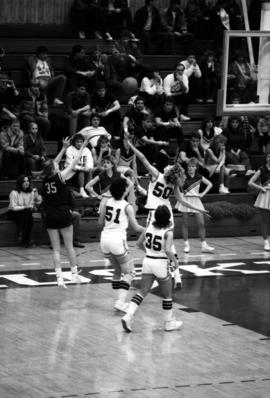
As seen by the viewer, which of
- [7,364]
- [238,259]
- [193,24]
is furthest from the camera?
[193,24]

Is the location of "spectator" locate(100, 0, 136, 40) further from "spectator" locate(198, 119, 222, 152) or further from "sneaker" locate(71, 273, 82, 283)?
"sneaker" locate(71, 273, 82, 283)

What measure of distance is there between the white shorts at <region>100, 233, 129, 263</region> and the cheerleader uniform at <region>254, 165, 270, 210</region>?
23.7ft

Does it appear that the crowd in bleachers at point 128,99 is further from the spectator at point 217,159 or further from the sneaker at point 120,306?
the sneaker at point 120,306

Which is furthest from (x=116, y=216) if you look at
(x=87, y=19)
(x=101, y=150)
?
(x=87, y=19)

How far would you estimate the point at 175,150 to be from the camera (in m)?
26.7

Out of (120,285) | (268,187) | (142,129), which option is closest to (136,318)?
(120,285)

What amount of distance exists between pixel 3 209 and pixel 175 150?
5213 mm

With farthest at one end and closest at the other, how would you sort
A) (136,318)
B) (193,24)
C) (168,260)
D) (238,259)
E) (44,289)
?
(193,24) → (238,259) → (44,289) → (136,318) → (168,260)

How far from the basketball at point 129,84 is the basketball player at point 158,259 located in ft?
41.0

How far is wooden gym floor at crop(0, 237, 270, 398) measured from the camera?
43.5 feet

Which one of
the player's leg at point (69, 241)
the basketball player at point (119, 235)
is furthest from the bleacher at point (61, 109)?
the basketball player at point (119, 235)

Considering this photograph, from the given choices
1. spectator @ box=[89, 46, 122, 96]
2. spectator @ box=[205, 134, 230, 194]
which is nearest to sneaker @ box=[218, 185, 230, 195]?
spectator @ box=[205, 134, 230, 194]

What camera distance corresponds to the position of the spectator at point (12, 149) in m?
23.8

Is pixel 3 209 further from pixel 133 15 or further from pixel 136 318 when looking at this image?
pixel 133 15
